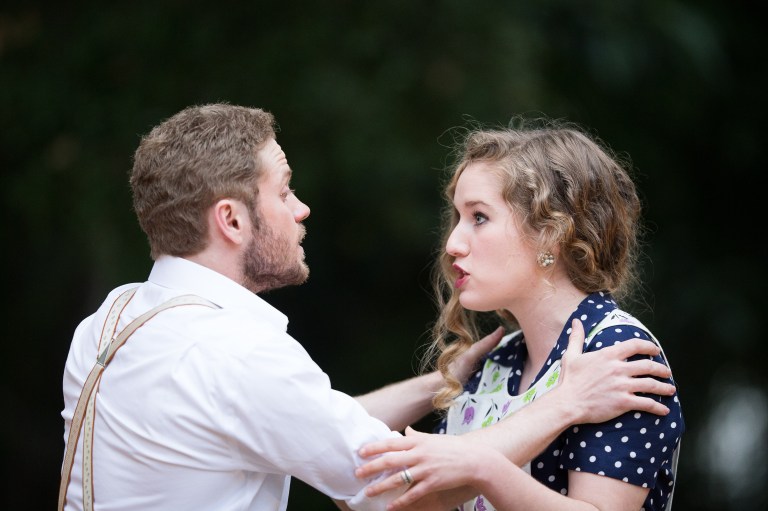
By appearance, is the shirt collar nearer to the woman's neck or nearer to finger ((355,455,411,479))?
finger ((355,455,411,479))

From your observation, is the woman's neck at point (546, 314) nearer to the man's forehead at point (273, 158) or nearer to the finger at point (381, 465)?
the finger at point (381, 465)

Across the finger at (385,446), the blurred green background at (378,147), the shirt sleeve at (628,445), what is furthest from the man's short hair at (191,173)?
the blurred green background at (378,147)

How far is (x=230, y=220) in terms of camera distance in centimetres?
258

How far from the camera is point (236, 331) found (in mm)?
2395

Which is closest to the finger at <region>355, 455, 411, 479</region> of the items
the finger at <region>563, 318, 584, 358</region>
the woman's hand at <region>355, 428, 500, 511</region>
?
the woman's hand at <region>355, 428, 500, 511</region>

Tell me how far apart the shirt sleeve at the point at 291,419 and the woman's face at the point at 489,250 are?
55 cm

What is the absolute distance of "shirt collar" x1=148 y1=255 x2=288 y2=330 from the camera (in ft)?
8.30

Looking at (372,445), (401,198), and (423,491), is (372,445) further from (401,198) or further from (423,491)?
(401,198)

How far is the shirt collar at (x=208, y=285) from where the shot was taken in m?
2.53

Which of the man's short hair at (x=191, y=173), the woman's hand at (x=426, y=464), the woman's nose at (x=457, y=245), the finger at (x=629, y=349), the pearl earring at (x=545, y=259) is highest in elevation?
the man's short hair at (x=191, y=173)

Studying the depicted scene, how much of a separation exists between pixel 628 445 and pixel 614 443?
0.03m

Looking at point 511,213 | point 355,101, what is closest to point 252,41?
point 355,101

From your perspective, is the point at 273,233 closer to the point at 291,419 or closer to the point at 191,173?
the point at 191,173

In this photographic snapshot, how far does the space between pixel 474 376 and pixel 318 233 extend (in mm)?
3375
